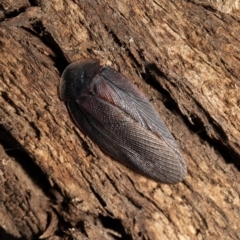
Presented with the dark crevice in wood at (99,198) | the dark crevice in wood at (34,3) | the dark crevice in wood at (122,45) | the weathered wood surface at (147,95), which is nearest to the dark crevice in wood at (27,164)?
the weathered wood surface at (147,95)

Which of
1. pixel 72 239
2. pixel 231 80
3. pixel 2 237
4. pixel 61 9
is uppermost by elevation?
pixel 231 80

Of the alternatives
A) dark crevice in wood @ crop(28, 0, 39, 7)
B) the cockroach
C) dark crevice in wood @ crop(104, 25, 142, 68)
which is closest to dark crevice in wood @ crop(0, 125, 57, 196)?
the cockroach

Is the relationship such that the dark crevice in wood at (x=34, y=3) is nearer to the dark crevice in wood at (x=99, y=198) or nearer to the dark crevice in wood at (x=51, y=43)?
the dark crevice in wood at (x=51, y=43)

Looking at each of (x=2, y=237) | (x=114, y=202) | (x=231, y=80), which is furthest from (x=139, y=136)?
(x=2, y=237)

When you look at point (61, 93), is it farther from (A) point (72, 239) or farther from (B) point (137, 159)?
(A) point (72, 239)

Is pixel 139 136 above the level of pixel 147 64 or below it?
below

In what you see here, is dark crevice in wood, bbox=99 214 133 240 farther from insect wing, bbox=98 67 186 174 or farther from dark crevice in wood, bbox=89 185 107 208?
insect wing, bbox=98 67 186 174

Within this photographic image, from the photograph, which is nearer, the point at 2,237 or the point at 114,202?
the point at 114,202
